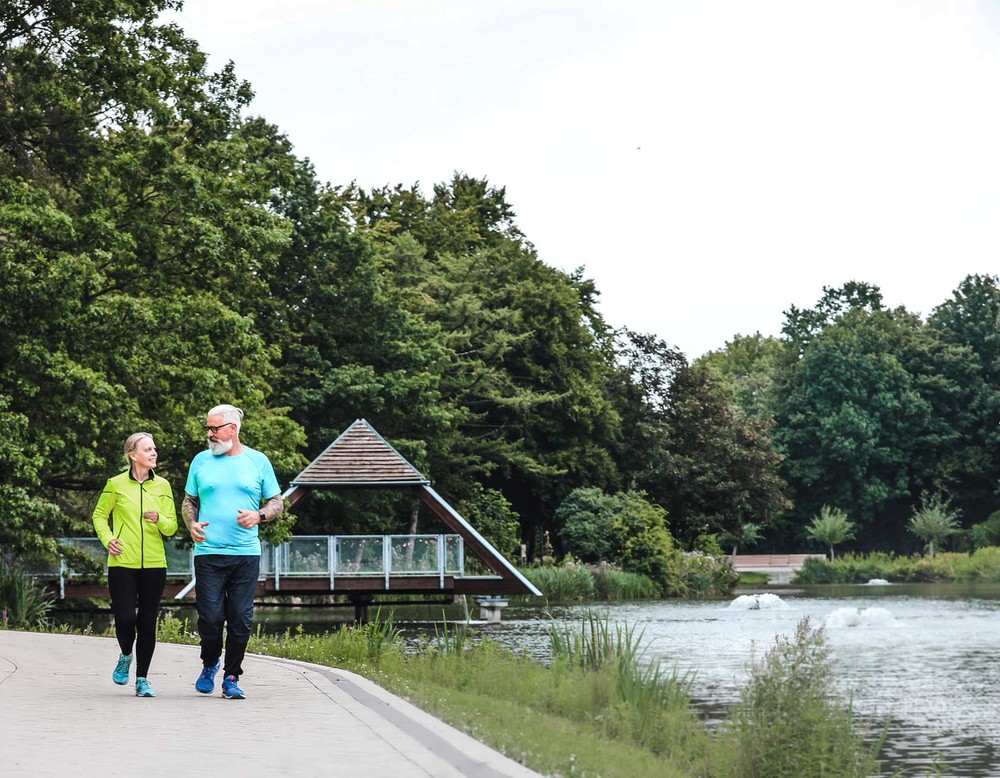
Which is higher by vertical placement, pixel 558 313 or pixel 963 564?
pixel 558 313

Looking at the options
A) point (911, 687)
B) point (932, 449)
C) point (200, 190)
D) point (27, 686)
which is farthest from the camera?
point (932, 449)

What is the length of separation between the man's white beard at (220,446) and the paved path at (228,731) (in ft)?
5.31

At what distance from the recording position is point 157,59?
29.2 metres

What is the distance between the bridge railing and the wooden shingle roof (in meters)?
2.49

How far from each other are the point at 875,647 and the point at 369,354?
25364 mm

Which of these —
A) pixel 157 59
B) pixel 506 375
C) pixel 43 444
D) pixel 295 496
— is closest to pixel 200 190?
pixel 157 59

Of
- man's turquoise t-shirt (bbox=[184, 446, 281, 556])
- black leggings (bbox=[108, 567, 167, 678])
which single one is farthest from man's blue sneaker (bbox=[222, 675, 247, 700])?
man's turquoise t-shirt (bbox=[184, 446, 281, 556])

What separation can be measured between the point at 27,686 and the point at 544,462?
50254mm

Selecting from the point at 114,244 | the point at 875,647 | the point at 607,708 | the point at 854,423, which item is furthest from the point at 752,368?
the point at 607,708

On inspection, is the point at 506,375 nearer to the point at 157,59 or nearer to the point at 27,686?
the point at 157,59

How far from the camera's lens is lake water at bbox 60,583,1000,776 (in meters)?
15.2

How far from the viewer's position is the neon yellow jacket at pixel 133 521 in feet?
32.9

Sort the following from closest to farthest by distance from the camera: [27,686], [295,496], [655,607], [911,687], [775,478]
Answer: [27,686] → [911,687] → [295,496] → [655,607] → [775,478]

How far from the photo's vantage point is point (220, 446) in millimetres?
9844
